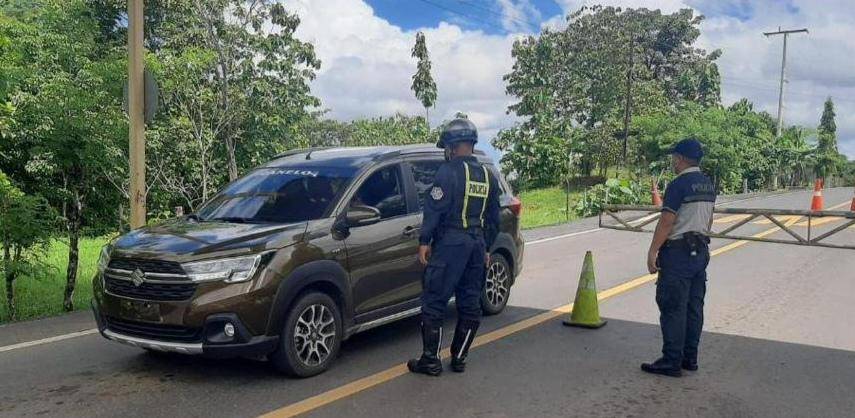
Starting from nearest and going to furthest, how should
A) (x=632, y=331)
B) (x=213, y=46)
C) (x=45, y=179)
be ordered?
(x=632, y=331) < (x=45, y=179) < (x=213, y=46)

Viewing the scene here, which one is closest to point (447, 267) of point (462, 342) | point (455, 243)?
point (455, 243)

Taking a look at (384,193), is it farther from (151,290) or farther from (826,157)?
(826,157)

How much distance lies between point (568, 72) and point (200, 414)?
53243 mm

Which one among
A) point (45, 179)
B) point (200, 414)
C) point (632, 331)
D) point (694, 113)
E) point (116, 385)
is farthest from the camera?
point (694, 113)

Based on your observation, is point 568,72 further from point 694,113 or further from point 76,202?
point 76,202

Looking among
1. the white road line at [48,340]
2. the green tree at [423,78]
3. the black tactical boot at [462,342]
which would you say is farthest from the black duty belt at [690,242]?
the green tree at [423,78]

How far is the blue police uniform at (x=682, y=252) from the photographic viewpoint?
5363mm

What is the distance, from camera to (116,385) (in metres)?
4.98

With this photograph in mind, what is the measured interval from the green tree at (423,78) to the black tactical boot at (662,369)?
5248 centimetres

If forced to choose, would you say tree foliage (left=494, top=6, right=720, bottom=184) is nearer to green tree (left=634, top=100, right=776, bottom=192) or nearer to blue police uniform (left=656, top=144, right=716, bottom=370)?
green tree (left=634, top=100, right=776, bottom=192)

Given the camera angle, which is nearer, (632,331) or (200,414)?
(200,414)

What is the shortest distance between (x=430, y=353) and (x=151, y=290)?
2.07 m

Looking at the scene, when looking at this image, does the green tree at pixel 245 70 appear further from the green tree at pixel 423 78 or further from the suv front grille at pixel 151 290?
the green tree at pixel 423 78

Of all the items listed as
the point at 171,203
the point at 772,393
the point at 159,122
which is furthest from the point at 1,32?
the point at 171,203
